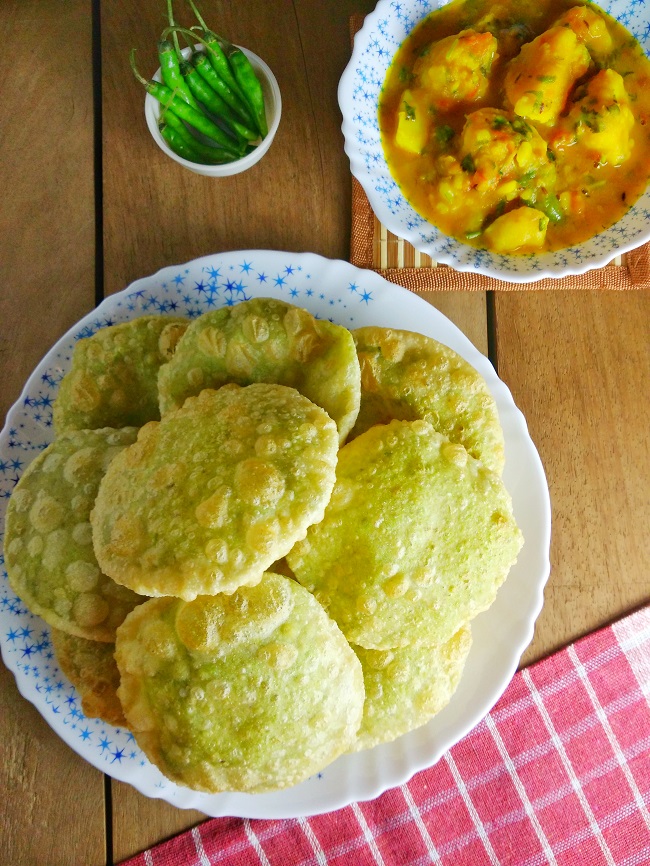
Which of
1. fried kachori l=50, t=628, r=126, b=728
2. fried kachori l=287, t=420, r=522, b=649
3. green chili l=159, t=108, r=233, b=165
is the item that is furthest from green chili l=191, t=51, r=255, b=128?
fried kachori l=50, t=628, r=126, b=728

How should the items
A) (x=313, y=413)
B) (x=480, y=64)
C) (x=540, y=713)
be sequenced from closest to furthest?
(x=313, y=413) < (x=480, y=64) < (x=540, y=713)

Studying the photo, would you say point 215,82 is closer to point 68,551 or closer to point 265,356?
point 265,356

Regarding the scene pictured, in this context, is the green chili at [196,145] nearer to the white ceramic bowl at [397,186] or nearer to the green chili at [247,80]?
the green chili at [247,80]

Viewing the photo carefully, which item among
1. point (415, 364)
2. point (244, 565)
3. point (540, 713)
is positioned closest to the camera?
point (244, 565)

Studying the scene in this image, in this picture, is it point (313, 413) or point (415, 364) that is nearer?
point (313, 413)

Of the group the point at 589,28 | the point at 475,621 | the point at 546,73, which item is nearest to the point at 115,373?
the point at 475,621

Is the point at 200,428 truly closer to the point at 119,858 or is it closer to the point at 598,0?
the point at 119,858

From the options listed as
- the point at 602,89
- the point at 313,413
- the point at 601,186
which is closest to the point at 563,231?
the point at 601,186
